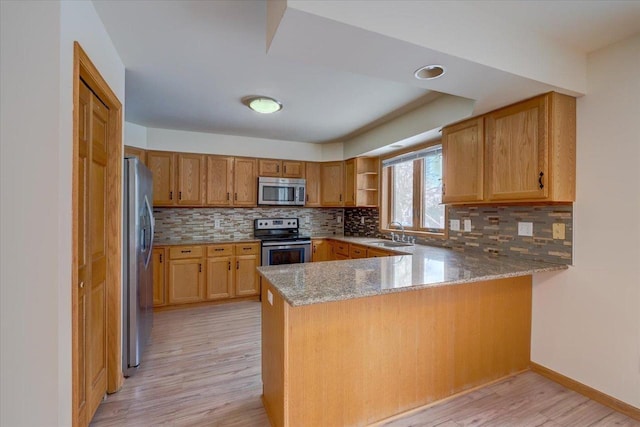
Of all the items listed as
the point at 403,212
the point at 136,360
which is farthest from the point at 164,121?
the point at 403,212

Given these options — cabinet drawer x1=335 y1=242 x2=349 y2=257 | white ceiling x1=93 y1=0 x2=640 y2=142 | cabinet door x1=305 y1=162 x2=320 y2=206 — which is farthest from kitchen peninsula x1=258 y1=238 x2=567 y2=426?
cabinet door x1=305 y1=162 x2=320 y2=206

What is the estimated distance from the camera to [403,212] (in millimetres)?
3955

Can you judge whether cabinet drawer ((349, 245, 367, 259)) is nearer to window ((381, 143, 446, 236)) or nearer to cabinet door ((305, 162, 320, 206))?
window ((381, 143, 446, 236))

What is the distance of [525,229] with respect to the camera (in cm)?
228

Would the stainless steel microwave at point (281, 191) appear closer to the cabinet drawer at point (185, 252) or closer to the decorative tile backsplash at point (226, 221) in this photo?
the decorative tile backsplash at point (226, 221)

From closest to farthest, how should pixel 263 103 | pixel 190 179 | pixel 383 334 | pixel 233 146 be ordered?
pixel 383 334 < pixel 263 103 < pixel 190 179 < pixel 233 146

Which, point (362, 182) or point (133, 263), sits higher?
point (362, 182)

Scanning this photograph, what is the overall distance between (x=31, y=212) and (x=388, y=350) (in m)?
1.86

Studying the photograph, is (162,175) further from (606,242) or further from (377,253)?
(606,242)

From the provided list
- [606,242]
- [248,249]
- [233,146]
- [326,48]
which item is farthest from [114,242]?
[606,242]

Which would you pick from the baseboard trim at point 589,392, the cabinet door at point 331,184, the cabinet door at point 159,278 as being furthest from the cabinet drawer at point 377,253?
the cabinet door at point 159,278

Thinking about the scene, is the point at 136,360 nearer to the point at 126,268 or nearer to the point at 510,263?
the point at 126,268

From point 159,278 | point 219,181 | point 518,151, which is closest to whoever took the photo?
point 518,151

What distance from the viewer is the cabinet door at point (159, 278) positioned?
11.7ft
